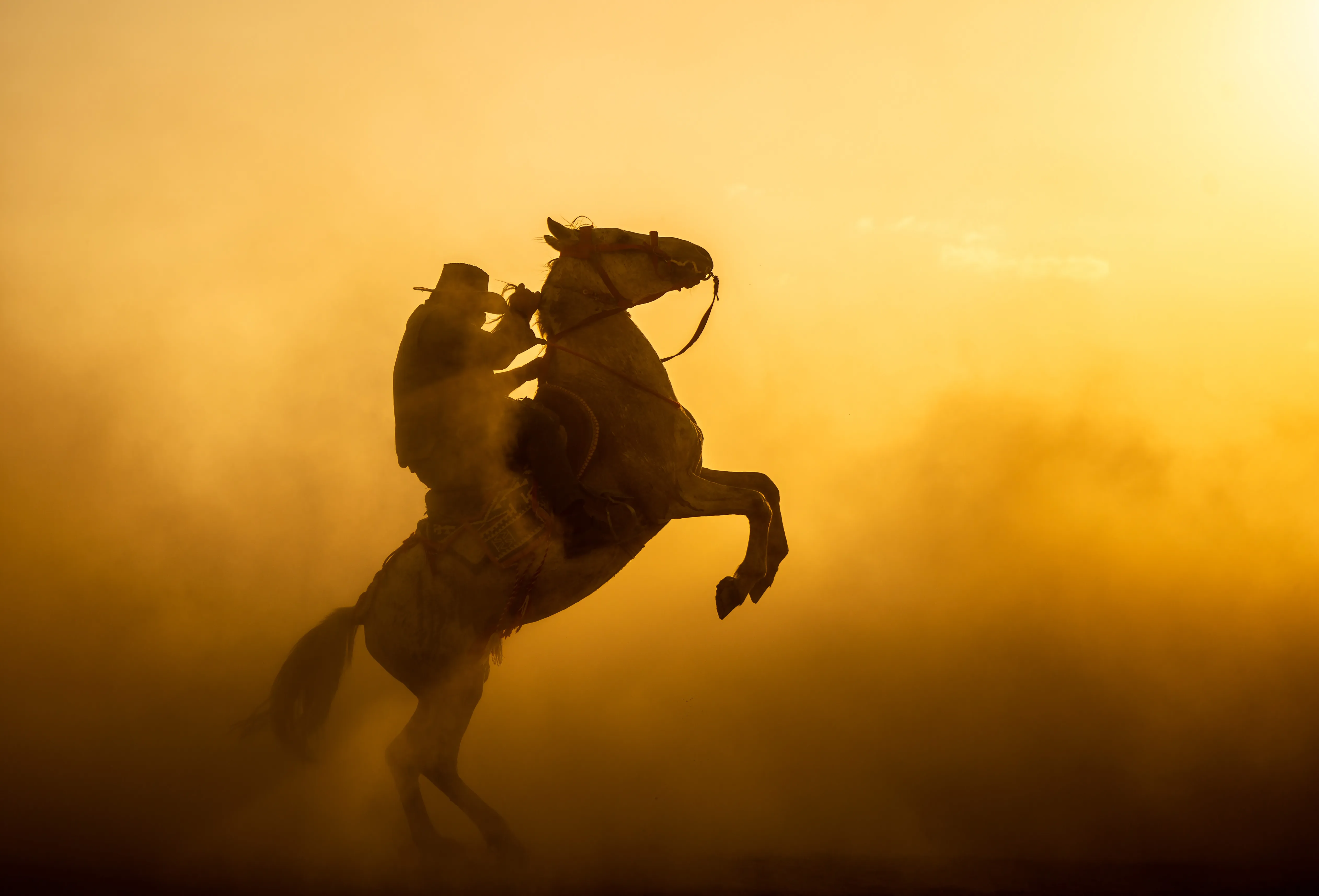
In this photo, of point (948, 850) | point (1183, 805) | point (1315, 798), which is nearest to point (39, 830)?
point (948, 850)

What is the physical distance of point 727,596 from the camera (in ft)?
22.4

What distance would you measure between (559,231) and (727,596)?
114 inches

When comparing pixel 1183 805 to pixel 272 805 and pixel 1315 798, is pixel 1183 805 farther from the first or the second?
pixel 272 805

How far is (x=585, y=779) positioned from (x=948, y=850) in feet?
12.0

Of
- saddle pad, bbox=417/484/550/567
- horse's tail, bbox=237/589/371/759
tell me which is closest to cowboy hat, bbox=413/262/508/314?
saddle pad, bbox=417/484/550/567

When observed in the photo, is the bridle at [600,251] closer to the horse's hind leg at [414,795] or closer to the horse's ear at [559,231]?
the horse's ear at [559,231]

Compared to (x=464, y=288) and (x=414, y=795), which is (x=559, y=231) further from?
(x=414, y=795)

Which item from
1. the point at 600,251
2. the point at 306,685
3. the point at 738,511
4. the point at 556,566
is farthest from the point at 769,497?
the point at 306,685

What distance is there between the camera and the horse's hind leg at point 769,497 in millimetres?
7461

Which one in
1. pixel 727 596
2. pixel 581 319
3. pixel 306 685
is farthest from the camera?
pixel 306 685

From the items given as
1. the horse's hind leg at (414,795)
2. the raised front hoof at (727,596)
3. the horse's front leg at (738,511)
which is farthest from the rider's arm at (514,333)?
the horse's hind leg at (414,795)

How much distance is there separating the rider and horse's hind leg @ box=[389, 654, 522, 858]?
4.10 feet

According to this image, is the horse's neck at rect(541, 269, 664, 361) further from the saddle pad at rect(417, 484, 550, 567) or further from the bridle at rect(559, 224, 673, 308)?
the saddle pad at rect(417, 484, 550, 567)

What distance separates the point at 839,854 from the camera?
8.68 meters
